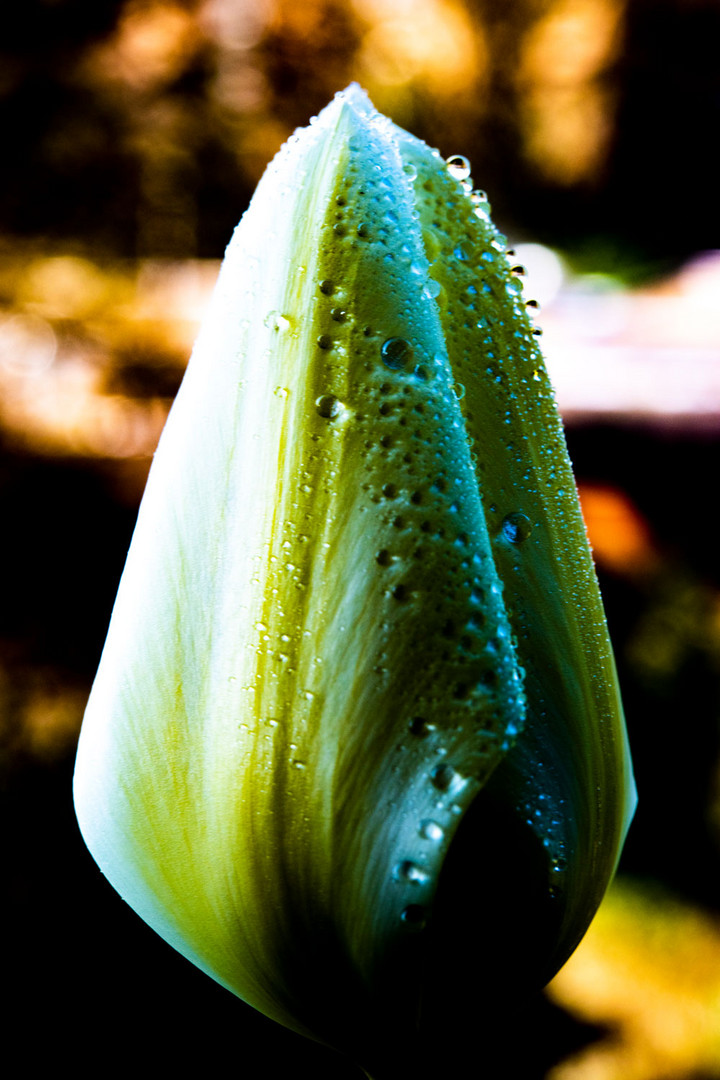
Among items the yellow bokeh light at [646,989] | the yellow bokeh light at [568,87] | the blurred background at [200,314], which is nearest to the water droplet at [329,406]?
the blurred background at [200,314]

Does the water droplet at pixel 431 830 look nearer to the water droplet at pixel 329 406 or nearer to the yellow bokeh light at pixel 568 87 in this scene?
the water droplet at pixel 329 406

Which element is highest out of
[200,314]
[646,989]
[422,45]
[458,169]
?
[422,45]

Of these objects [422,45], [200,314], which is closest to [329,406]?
[200,314]

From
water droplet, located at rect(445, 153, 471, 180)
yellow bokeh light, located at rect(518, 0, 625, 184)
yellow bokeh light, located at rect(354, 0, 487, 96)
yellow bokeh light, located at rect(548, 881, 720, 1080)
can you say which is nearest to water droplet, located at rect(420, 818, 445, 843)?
water droplet, located at rect(445, 153, 471, 180)

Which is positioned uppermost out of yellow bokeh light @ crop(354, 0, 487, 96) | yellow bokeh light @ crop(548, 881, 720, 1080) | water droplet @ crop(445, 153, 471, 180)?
A: yellow bokeh light @ crop(354, 0, 487, 96)

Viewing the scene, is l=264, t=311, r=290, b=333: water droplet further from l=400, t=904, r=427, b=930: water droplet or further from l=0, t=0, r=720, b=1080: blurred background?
l=0, t=0, r=720, b=1080: blurred background

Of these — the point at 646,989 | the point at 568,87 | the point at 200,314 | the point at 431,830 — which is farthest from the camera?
the point at 568,87

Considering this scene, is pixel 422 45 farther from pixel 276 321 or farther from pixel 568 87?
pixel 276 321
